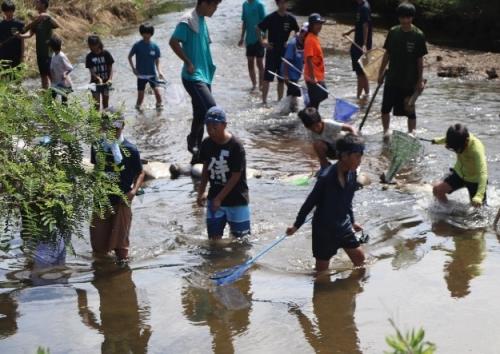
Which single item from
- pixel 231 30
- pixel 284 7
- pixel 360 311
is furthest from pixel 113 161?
pixel 231 30

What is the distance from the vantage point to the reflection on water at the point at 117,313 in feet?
19.3

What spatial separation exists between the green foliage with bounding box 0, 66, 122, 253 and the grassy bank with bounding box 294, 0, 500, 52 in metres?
15.2

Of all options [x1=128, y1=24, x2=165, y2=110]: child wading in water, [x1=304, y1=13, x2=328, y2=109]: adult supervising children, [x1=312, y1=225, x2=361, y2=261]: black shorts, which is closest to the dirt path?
[x1=304, y1=13, x2=328, y2=109]: adult supervising children

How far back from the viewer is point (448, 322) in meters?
5.93

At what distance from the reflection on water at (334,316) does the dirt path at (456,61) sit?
989cm

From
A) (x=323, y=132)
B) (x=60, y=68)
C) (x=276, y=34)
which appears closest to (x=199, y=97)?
(x=323, y=132)

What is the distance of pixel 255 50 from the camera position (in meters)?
14.9

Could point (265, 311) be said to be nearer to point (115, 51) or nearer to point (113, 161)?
point (113, 161)

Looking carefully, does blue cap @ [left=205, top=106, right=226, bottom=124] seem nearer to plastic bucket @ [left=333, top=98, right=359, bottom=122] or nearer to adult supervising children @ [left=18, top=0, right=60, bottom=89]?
plastic bucket @ [left=333, top=98, right=359, bottom=122]

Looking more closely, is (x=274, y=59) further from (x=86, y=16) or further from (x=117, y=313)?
(x=86, y=16)

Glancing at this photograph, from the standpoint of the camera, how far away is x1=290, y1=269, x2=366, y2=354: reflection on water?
18.8 ft

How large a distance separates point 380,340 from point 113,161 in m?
2.59

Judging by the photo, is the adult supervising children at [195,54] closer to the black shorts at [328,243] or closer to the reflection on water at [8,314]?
the black shorts at [328,243]

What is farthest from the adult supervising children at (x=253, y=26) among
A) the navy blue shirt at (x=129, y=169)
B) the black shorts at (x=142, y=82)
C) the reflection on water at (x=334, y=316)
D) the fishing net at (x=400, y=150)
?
the reflection on water at (x=334, y=316)
